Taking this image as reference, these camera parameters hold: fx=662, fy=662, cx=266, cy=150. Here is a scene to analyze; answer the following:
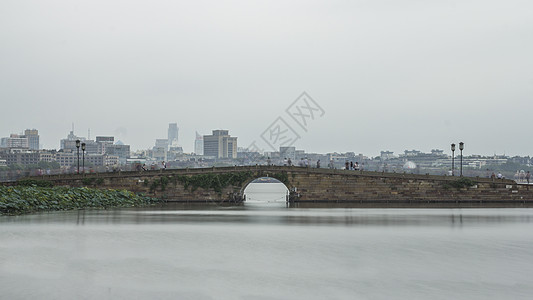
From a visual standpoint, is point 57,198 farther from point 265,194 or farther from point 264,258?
point 265,194

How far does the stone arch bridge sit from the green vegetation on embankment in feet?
6.19

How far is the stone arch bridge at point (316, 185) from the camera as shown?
4450cm

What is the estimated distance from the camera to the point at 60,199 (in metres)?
38.4

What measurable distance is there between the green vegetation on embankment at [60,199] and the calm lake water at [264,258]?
317cm

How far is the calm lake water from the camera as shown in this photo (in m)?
15.0

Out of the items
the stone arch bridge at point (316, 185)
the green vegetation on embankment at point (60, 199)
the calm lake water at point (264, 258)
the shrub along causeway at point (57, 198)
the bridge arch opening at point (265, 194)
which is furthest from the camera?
the bridge arch opening at point (265, 194)

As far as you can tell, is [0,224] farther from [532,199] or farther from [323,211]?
[532,199]

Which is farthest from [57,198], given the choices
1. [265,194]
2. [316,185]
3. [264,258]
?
[265,194]

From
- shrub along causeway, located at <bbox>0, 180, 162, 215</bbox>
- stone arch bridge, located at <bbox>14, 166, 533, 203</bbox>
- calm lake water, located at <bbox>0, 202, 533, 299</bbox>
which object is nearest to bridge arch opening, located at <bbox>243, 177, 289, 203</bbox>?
stone arch bridge, located at <bbox>14, 166, 533, 203</bbox>

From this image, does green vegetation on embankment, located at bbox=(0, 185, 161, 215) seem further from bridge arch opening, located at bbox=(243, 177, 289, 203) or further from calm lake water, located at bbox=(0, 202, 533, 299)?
bridge arch opening, located at bbox=(243, 177, 289, 203)

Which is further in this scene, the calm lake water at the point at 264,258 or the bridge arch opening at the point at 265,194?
the bridge arch opening at the point at 265,194

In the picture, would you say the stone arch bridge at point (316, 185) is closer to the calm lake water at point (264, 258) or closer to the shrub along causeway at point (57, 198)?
the shrub along causeway at point (57, 198)

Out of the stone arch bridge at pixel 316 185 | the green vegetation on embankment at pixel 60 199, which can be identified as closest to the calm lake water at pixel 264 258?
the green vegetation on embankment at pixel 60 199

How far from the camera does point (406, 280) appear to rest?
16.2 m
